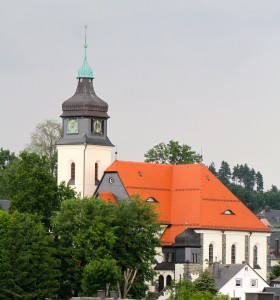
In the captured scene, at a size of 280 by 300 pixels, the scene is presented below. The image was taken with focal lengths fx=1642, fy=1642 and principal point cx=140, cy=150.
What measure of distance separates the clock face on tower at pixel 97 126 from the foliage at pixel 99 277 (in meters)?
18.8

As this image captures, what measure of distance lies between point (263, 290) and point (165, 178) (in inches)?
450

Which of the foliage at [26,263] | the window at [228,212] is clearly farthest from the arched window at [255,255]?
the foliage at [26,263]

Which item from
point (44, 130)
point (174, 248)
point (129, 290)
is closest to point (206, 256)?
point (174, 248)

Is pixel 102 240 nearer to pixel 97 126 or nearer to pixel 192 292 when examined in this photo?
pixel 192 292

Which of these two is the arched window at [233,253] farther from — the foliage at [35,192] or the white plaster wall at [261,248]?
the foliage at [35,192]

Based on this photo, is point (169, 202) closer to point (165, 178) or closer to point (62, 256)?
point (165, 178)

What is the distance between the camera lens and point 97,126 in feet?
374

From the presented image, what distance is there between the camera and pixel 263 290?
10569 centimetres

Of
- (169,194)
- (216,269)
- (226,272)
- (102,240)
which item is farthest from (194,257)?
(102,240)

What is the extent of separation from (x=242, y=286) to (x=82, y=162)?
1558 cm

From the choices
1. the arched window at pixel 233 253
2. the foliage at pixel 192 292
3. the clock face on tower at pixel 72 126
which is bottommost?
the foliage at pixel 192 292

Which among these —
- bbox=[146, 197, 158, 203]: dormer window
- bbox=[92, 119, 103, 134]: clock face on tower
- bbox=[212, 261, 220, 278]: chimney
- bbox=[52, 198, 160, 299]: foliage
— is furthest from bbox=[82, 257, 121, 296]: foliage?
bbox=[92, 119, 103, 134]: clock face on tower

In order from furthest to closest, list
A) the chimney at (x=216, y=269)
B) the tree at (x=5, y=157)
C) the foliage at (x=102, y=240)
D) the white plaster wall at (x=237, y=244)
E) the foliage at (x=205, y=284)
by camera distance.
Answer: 1. the tree at (x=5, y=157)
2. the white plaster wall at (x=237, y=244)
3. the chimney at (x=216, y=269)
4. the foliage at (x=102, y=240)
5. the foliage at (x=205, y=284)

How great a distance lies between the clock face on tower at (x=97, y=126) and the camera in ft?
373
